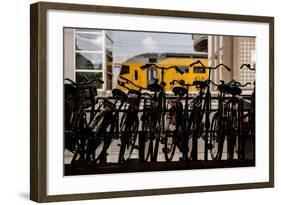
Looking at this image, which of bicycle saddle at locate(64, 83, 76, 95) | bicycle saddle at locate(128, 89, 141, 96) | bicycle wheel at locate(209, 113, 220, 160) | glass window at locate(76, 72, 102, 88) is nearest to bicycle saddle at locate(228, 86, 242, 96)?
bicycle wheel at locate(209, 113, 220, 160)

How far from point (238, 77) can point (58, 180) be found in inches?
51.7

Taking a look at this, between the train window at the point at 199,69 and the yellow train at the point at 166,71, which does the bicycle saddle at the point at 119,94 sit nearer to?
the yellow train at the point at 166,71

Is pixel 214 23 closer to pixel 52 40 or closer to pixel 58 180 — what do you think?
pixel 52 40

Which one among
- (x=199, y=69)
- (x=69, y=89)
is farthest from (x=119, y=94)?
(x=199, y=69)

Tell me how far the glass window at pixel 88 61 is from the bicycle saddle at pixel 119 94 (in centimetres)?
16

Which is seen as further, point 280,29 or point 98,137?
point 280,29

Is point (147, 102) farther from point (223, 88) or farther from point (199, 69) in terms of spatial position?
point (223, 88)

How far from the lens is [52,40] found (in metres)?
3.79

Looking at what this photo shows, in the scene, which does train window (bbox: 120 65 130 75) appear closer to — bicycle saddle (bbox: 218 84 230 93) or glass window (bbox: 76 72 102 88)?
glass window (bbox: 76 72 102 88)

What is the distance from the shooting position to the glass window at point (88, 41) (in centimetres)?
389

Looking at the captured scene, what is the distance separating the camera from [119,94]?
4.05 meters

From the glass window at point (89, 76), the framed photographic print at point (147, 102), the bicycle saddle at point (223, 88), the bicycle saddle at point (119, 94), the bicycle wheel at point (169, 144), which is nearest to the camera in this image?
the framed photographic print at point (147, 102)

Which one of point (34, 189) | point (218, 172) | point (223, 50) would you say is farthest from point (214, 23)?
point (34, 189)

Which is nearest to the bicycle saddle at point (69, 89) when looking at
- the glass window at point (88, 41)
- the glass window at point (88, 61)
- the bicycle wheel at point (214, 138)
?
the glass window at point (88, 61)
